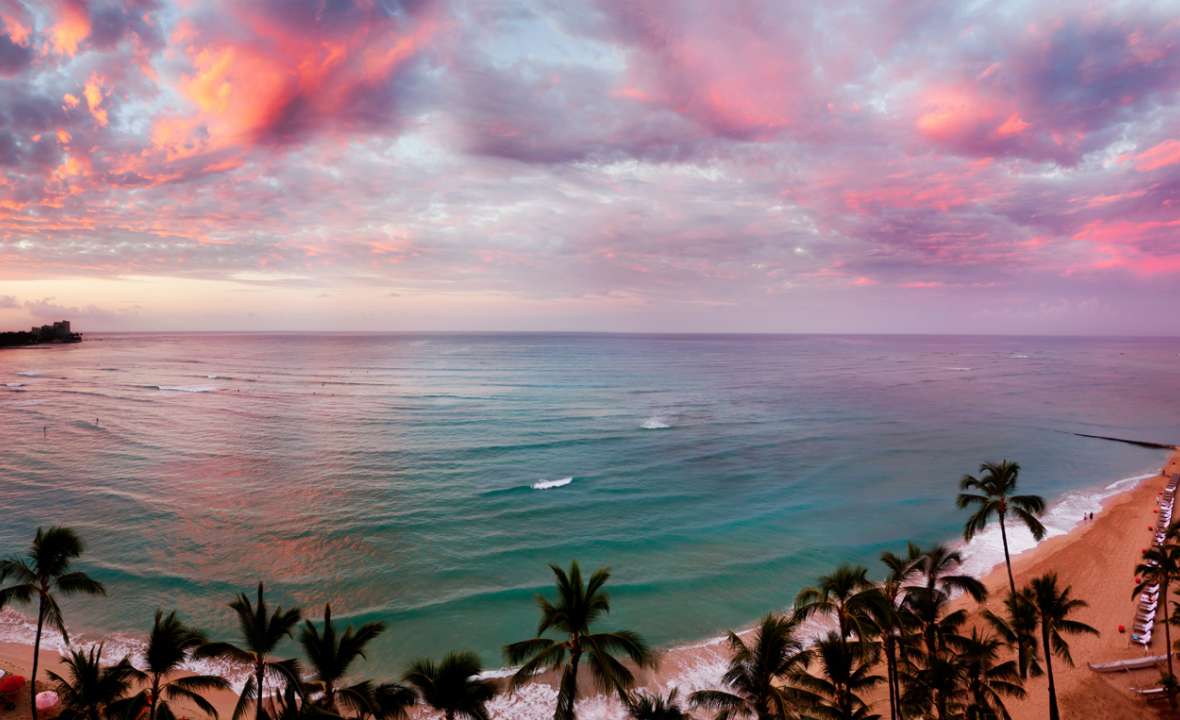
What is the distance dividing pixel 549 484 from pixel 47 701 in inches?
1859

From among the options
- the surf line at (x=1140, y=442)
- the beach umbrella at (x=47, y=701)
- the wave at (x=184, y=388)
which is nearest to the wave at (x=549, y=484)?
the beach umbrella at (x=47, y=701)

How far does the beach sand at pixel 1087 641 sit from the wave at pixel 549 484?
33.3 metres

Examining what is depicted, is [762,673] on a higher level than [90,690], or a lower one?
higher

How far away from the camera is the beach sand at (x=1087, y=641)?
31.9 metres

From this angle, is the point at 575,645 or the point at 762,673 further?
the point at 762,673

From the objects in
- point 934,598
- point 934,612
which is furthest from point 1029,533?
point 934,612

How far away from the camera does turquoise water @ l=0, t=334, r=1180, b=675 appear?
44312 millimetres

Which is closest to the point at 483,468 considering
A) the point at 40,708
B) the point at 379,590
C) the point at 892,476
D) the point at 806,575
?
the point at 379,590

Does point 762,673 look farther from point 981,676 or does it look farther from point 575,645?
point 981,676

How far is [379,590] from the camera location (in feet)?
146

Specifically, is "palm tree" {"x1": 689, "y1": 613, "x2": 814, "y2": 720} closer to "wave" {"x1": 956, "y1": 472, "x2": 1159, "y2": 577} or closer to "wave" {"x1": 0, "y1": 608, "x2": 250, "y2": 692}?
"wave" {"x1": 0, "y1": 608, "x2": 250, "y2": 692}

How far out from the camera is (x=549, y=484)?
227 ft

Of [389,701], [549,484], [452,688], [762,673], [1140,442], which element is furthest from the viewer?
[1140,442]

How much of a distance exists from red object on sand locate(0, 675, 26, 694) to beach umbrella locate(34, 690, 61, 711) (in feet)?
6.47
